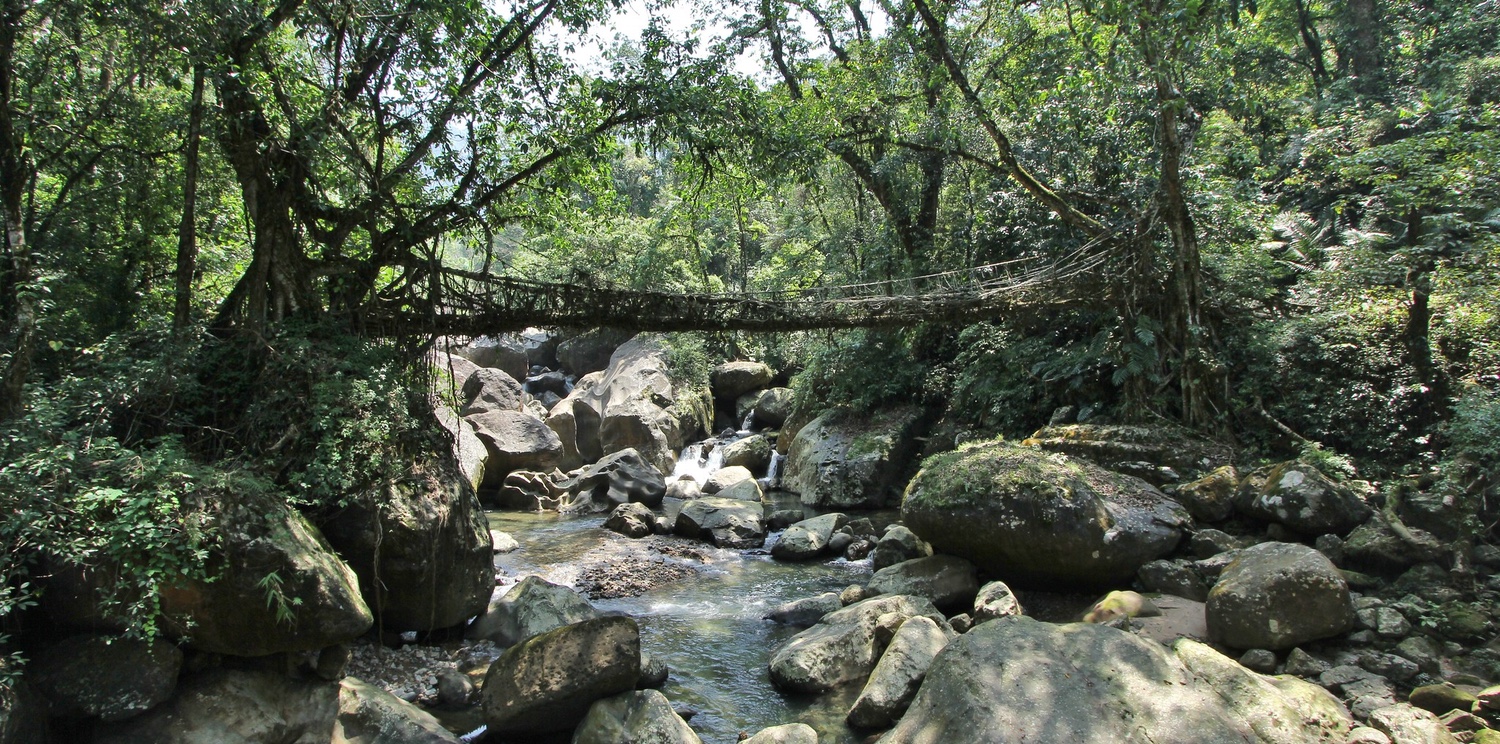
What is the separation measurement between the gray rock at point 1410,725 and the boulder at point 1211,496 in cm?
306

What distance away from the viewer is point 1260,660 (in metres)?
5.36

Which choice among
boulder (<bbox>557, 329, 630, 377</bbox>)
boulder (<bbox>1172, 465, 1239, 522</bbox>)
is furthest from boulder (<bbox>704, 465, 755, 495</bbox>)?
boulder (<bbox>557, 329, 630, 377</bbox>)

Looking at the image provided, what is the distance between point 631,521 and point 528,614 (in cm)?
448

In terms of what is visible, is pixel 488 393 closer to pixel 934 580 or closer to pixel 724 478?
pixel 724 478

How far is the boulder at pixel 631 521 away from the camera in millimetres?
11242

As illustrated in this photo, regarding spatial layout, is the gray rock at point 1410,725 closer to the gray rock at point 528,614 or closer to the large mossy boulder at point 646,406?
the gray rock at point 528,614

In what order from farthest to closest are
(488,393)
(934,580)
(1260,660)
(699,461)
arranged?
(699,461), (488,393), (934,580), (1260,660)

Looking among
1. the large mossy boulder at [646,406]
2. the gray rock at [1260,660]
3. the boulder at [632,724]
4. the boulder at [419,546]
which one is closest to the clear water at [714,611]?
the boulder at [632,724]

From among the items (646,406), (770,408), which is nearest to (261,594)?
(646,406)

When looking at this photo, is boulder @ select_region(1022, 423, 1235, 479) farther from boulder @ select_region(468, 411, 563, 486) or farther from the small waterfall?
boulder @ select_region(468, 411, 563, 486)

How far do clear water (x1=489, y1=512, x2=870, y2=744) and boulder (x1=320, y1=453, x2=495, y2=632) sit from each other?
5.53 feet

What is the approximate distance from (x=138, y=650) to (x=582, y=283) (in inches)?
202

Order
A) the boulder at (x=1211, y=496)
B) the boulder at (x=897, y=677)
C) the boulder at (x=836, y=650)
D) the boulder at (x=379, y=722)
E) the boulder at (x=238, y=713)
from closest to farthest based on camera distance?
the boulder at (x=238, y=713) → the boulder at (x=379, y=722) → the boulder at (x=897, y=677) → the boulder at (x=836, y=650) → the boulder at (x=1211, y=496)

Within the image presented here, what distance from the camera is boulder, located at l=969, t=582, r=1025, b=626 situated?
6.58 metres
